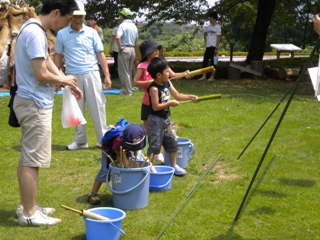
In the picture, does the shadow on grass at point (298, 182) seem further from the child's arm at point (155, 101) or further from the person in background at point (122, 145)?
the person in background at point (122, 145)

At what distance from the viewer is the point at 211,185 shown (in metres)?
5.46

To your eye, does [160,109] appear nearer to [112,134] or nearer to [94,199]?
[112,134]

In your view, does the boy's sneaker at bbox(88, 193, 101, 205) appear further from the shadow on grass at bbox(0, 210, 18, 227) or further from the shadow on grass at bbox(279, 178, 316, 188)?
the shadow on grass at bbox(279, 178, 316, 188)

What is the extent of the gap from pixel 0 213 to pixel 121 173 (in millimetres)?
1140

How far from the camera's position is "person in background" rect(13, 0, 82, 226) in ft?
13.3

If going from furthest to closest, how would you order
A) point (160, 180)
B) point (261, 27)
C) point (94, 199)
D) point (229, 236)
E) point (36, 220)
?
1. point (261, 27)
2. point (160, 180)
3. point (94, 199)
4. point (36, 220)
5. point (229, 236)

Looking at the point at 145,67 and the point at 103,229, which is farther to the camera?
the point at 145,67

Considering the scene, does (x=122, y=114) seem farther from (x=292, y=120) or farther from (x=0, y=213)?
(x=0, y=213)

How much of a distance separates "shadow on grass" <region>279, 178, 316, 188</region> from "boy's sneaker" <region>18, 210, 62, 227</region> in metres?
2.50

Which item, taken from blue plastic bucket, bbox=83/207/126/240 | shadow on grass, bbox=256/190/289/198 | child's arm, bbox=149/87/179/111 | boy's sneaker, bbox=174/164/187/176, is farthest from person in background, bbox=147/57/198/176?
blue plastic bucket, bbox=83/207/126/240

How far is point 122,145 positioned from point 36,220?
935 mm

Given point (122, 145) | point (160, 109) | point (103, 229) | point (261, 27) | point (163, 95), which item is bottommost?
point (103, 229)

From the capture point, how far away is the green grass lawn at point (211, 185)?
4258mm

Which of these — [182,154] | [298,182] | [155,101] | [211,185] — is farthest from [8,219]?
[298,182]
